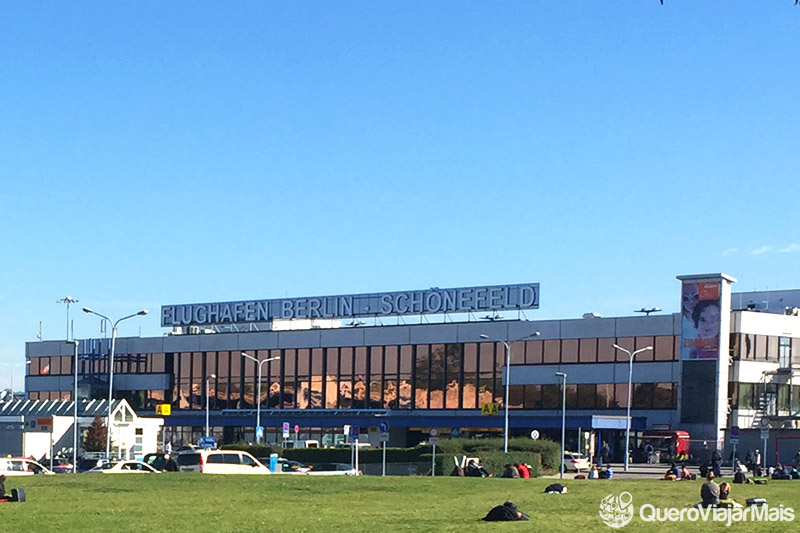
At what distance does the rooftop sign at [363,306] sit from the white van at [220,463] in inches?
2123

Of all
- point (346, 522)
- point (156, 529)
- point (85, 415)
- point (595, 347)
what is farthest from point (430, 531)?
point (595, 347)

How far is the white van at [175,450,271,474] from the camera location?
57.8 m

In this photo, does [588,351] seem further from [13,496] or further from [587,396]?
[13,496]

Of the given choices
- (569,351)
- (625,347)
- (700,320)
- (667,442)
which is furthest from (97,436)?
(700,320)

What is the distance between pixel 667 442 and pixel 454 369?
2162cm

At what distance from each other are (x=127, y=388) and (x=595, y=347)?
51001 millimetres

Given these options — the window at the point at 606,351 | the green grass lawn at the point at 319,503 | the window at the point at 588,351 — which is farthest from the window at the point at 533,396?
the green grass lawn at the point at 319,503

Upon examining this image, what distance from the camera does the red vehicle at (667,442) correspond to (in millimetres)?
95062

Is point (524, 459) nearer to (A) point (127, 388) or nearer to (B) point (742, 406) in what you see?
(B) point (742, 406)

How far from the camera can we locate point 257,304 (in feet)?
419

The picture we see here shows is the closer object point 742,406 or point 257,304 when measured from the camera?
point 742,406
